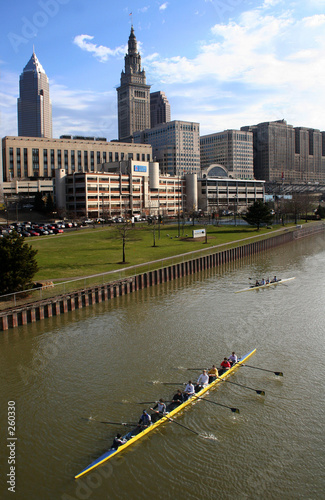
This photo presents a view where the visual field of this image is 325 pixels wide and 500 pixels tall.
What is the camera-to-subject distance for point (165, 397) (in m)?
22.0

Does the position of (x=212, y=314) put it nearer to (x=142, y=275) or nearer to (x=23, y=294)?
(x=142, y=275)

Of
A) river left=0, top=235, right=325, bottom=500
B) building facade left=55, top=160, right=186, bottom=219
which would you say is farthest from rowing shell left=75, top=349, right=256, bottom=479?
building facade left=55, top=160, right=186, bottom=219

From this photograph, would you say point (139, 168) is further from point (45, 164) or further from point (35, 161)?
point (35, 161)

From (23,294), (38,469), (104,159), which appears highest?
(104,159)

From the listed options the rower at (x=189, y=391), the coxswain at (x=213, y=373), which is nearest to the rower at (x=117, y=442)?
the rower at (x=189, y=391)

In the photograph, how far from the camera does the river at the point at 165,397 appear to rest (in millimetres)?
16344

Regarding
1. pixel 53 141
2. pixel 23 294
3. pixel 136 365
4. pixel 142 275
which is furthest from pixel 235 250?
pixel 53 141

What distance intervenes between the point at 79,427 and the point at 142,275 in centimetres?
2784

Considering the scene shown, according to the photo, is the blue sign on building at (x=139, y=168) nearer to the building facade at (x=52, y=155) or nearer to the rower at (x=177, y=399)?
the building facade at (x=52, y=155)

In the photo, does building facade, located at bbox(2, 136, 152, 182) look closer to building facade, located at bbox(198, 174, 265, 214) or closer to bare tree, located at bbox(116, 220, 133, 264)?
building facade, located at bbox(198, 174, 265, 214)

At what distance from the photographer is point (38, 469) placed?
56.4 feet

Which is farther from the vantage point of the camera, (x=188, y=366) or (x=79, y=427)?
(x=188, y=366)

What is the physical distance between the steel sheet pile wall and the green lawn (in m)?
4.53

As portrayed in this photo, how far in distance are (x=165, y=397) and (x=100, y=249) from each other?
143ft
